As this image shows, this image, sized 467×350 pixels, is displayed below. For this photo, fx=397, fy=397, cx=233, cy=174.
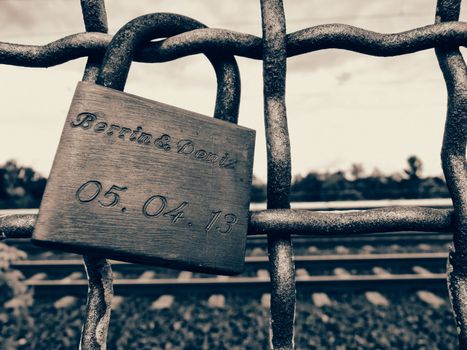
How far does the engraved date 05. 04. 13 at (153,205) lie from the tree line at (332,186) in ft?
21.2

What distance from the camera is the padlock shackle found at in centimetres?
67

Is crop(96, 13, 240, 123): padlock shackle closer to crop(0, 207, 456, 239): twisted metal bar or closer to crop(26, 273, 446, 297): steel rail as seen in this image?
crop(0, 207, 456, 239): twisted metal bar

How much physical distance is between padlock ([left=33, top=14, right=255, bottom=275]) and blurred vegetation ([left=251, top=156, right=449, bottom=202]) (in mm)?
6444

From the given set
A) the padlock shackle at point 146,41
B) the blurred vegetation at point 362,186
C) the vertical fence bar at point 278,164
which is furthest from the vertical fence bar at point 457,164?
the blurred vegetation at point 362,186

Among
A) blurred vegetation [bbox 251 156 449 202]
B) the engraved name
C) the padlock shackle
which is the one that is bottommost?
the engraved name

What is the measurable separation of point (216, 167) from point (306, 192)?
6.95m

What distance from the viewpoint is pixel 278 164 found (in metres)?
0.68

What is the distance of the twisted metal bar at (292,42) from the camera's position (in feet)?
2.24

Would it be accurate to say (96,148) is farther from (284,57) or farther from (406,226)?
(406,226)

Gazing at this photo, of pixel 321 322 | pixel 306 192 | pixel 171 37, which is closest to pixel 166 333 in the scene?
pixel 321 322

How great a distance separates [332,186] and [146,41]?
747cm

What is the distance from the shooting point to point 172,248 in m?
0.68

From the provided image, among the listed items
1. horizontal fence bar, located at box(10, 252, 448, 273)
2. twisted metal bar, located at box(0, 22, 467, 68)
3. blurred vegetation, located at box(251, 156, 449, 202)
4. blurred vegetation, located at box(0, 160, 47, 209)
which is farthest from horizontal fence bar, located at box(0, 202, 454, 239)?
blurred vegetation, located at box(0, 160, 47, 209)

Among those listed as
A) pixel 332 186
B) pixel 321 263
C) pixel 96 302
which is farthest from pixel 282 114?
pixel 332 186
